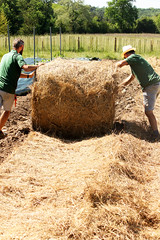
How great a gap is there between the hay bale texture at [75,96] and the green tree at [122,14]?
72071 mm

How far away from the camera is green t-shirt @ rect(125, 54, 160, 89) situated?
5317 mm

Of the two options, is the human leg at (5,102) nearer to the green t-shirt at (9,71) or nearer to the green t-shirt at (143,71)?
the green t-shirt at (9,71)

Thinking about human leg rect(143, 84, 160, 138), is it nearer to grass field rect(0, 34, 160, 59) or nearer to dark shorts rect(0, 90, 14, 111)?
dark shorts rect(0, 90, 14, 111)

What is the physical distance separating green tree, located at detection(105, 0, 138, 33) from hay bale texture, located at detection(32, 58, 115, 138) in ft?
236

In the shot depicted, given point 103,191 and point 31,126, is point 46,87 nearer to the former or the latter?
point 31,126

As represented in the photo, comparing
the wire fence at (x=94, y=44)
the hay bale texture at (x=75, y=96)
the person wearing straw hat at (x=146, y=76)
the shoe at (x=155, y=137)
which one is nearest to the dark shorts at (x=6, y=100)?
the hay bale texture at (x=75, y=96)

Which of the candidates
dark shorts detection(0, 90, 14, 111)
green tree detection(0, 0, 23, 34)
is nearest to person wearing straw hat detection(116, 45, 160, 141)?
dark shorts detection(0, 90, 14, 111)

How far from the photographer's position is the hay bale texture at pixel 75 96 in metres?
5.25

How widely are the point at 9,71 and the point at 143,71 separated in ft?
8.24

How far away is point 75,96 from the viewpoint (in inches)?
209

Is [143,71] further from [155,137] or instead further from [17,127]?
[17,127]

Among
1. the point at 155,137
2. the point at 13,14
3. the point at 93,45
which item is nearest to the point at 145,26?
the point at 13,14

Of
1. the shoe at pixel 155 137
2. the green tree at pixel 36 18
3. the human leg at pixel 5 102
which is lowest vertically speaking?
the shoe at pixel 155 137

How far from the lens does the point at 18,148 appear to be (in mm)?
5074
